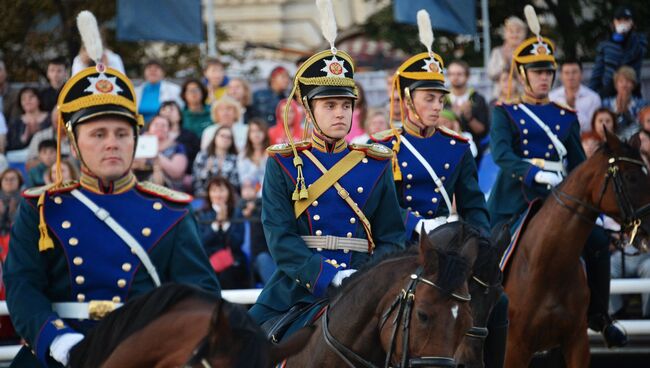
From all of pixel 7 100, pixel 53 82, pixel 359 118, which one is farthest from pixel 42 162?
pixel 359 118

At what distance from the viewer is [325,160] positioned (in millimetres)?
6484

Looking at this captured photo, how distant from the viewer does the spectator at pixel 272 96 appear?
49.0 ft

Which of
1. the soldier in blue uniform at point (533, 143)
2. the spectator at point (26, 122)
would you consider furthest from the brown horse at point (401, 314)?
Result: the spectator at point (26, 122)

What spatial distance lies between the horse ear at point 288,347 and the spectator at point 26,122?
11.2 m

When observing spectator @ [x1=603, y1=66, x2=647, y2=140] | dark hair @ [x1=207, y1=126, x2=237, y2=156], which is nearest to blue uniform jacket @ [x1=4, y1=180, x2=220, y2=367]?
dark hair @ [x1=207, y1=126, x2=237, y2=156]

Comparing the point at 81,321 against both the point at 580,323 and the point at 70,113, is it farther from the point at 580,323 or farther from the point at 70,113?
the point at 580,323

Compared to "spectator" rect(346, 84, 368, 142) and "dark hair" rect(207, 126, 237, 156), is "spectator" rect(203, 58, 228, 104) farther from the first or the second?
"spectator" rect(346, 84, 368, 142)

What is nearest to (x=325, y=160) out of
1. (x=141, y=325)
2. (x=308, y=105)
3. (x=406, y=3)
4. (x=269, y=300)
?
(x=308, y=105)

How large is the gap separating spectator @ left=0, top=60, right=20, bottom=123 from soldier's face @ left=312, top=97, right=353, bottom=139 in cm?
956

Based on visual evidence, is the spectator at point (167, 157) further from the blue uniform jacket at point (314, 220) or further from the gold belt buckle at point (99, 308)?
the gold belt buckle at point (99, 308)

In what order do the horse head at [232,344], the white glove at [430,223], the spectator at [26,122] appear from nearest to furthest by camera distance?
the horse head at [232,344] < the white glove at [430,223] < the spectator at [26,122]

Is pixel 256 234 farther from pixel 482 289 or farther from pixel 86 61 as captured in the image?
pixel 482 289

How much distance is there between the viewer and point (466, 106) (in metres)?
13.7

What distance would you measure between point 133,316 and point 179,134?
9880 mm
